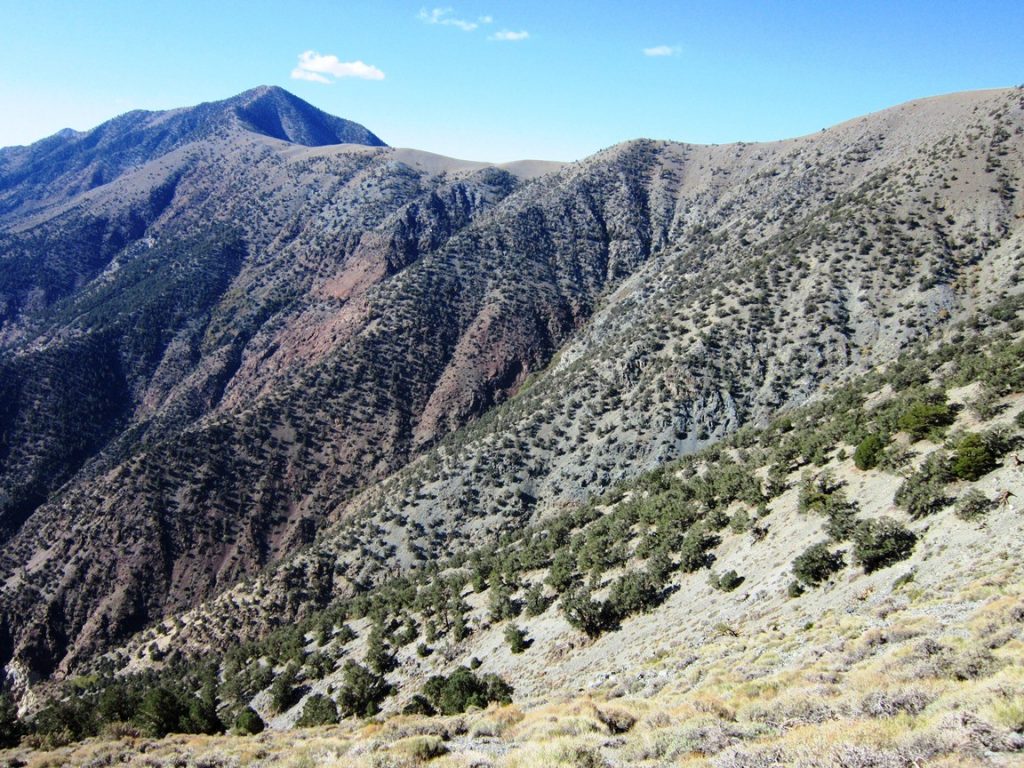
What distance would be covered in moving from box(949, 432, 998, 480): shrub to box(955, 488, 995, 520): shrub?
5.81 feet

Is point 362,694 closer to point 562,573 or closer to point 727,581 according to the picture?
point 562,573

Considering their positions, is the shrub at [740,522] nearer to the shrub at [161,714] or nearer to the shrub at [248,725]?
the shrub at [248,725]

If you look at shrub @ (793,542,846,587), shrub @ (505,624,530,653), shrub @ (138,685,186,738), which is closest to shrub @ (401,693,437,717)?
shrub @ (505,624,530,653)

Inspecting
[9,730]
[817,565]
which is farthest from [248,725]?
[817,565]

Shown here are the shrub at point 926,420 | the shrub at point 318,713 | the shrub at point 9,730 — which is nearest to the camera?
the shrub at point 9,730

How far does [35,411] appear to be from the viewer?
76.7m

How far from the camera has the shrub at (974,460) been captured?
19922 millimetres

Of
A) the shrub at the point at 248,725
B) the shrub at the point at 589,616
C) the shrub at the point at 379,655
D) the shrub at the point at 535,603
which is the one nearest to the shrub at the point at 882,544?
the shrub at the point at 589,616

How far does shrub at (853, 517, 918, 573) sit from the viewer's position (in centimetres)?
1852

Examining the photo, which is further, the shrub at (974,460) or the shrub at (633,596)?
the shrub at (633,596)

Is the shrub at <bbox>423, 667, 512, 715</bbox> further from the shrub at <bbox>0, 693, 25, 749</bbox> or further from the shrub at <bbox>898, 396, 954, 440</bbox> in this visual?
the shrub at <bbox>898, 396, 954, 440</bbox>

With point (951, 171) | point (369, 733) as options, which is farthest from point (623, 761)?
point (951, 171)

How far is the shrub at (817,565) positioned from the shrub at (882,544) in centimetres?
72

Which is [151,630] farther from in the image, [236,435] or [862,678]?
[862,678]
